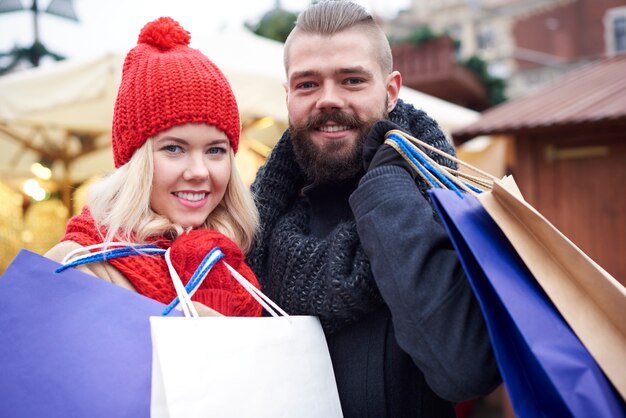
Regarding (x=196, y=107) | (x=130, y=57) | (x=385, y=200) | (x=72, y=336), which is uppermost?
(x=130, y=57)

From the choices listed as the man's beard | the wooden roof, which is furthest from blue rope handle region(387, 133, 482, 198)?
the wooden roof

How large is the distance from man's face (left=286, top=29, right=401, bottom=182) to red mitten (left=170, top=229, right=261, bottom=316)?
45 cm

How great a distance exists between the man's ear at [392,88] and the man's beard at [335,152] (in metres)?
0.06

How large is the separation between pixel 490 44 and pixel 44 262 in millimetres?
33369

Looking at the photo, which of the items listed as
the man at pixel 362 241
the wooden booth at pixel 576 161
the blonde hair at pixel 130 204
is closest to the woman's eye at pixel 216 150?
the blonde hair at pixel 130 204

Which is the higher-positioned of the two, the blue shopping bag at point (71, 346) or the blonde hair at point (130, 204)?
the blonde hair at point (130, 204)

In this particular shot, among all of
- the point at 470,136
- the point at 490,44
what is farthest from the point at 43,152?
the point at 490,44

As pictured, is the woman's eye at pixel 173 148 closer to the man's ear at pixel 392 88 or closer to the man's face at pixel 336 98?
the man's face at pixel 336 98

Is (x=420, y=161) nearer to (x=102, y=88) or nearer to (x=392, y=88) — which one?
(x=392, y=88)

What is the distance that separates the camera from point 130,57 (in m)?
1.58

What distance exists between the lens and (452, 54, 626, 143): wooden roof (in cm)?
421

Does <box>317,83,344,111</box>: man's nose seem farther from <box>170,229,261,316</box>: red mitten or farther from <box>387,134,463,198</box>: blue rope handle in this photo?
<box>170,229,261,316</box>: red mitten

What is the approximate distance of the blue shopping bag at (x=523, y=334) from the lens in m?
1.00

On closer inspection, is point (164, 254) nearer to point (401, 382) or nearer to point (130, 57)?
point (130, 57)
